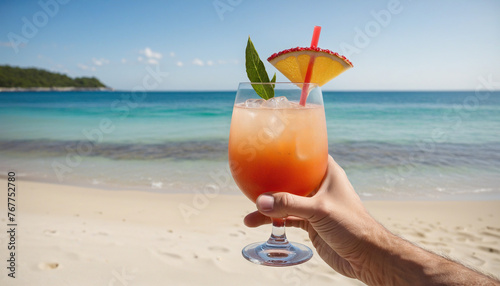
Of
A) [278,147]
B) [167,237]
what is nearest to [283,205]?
[278,147]

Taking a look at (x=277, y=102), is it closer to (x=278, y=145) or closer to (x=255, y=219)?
(x=278, y=145)

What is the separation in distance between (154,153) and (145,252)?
6.16 metres

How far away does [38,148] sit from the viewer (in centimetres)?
1049

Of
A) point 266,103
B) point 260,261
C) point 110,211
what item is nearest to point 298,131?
point 266,103

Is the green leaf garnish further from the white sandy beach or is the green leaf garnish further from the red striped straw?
the white sandy beach

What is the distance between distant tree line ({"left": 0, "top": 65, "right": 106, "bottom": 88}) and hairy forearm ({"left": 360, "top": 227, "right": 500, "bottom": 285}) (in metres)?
66.5

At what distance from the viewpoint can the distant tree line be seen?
190 ft

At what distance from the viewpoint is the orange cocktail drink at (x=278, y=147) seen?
139cm

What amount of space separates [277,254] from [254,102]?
62cm

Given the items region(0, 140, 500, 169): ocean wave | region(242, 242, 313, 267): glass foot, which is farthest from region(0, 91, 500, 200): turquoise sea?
region(242, 242, 313, 267): glass foot

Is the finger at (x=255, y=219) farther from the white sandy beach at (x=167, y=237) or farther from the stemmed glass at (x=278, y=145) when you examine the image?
the white sandy beach at (x=167, y=237)

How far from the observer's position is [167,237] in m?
3.99

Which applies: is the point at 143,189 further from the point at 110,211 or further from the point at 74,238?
the point at 74,238

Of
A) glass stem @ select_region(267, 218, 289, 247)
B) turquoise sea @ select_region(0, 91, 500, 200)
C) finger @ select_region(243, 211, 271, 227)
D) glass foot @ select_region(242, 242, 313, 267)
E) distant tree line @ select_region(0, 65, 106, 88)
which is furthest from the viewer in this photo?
distant tree line @ select_region(0, 65, 106, 88)
